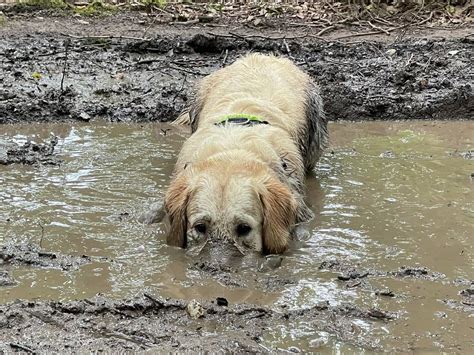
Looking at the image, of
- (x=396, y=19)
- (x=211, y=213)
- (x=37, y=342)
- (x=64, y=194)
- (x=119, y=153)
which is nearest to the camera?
(x=37, y=342)

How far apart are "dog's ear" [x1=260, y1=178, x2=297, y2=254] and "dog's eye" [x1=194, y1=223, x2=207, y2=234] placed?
0.43m

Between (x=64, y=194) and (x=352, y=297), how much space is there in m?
2.87

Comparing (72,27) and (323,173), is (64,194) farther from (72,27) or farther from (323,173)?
(72,27)

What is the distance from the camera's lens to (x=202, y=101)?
7.37 meters

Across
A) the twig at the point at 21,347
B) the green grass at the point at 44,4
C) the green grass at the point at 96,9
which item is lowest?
the green grass at the point at 44,4

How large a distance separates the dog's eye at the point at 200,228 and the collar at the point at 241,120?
119 centimetres

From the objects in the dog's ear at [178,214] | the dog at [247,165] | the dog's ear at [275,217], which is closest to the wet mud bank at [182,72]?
the dog at [247,165]

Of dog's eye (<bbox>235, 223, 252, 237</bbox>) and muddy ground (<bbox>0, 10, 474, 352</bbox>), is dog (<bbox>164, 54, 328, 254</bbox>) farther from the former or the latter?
muddy ground (<bbox>0, 10, 474, 352</bbox>)

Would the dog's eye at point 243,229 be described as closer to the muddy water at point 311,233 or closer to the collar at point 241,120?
the muddy water at point 311,233

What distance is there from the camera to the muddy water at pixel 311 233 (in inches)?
156

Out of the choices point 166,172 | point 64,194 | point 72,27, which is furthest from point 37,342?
point 72,27

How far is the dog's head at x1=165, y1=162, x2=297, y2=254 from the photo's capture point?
4.77m

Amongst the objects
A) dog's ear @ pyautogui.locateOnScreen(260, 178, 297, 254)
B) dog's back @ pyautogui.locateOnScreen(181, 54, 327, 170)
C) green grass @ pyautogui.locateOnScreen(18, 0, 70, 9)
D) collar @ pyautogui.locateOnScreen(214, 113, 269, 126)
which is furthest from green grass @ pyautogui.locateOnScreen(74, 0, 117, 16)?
dog's ear @ pyautogui.locateOnScreen(260, 178, 297, 254)

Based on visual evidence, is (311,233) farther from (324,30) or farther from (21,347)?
(324,30)
